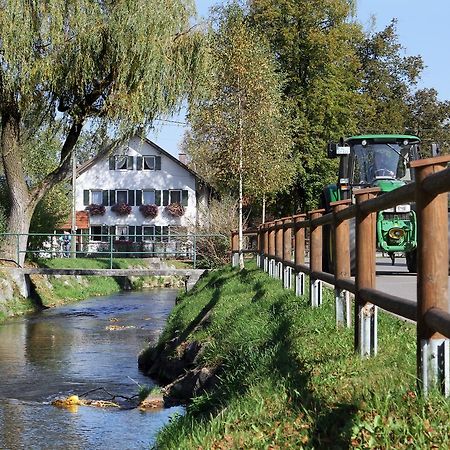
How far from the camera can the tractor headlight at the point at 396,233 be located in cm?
1533

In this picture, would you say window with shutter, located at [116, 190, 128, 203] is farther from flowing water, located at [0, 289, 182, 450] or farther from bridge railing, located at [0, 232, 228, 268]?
flowing water, located at [0, 289, 182, 450]

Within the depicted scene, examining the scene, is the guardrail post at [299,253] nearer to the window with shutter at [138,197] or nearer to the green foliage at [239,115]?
the green foliage at [239,115]

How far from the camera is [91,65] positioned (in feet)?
91.7

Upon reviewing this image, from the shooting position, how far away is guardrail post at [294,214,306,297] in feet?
39.5

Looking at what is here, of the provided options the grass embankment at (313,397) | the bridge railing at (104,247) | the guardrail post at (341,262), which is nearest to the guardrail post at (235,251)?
the bridge railing at (104,247)

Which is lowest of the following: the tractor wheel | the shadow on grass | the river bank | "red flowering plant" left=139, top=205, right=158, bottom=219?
the river bank

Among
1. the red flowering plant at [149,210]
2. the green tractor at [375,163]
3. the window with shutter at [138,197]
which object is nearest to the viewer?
the green tractor at [375,163]

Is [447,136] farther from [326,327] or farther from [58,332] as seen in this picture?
[326,327]

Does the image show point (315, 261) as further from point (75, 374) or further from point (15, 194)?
point (15, 194)

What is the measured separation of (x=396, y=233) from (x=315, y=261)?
209 inches

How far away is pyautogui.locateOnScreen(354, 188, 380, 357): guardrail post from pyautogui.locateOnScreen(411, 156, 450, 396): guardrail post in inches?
63.4

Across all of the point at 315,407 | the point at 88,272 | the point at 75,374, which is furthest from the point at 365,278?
the point at 88,272

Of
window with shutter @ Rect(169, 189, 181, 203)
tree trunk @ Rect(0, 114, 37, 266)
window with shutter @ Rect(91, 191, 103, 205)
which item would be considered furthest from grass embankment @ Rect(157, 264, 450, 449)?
window with shutter @ Rect(91, 191, 103, 205)

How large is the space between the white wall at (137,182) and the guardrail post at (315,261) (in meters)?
55.5
